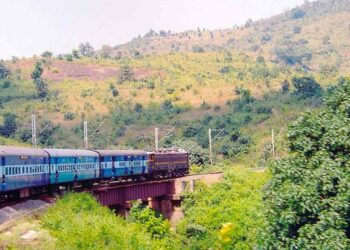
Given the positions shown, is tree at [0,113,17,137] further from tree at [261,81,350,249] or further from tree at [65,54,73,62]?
tree at [261,81,350,249]

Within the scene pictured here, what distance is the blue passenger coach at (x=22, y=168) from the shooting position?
32.2 metres

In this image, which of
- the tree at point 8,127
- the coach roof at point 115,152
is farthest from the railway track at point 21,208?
the tree at point 8,127

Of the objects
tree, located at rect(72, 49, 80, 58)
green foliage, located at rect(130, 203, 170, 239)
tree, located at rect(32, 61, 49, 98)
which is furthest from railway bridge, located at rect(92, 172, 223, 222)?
tree, located at rect(72, 49, 80, 58)

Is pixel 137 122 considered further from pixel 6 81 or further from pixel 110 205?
pixel 110 205

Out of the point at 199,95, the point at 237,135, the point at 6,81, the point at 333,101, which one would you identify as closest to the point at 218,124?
the point at 237,135

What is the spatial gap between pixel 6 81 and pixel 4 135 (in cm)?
3317

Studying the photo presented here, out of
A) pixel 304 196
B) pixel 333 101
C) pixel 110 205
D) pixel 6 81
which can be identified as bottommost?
pixel 110 205

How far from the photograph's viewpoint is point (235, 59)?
177 metres

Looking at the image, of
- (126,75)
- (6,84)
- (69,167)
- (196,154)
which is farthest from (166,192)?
(126,75)

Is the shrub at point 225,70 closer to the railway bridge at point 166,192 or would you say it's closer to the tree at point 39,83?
the tree at point 39,83

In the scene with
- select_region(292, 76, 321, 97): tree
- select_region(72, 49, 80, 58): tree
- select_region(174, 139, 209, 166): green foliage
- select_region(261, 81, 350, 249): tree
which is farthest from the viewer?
select_region(72, 49, 80, 58): tree

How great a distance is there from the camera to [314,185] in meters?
19.0

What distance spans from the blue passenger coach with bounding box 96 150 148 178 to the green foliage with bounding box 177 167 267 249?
19.3 ft

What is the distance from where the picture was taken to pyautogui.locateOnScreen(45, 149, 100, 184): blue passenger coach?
41.3 meters
